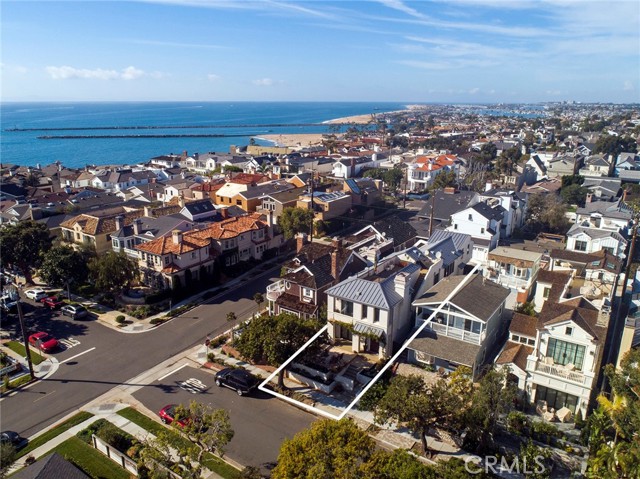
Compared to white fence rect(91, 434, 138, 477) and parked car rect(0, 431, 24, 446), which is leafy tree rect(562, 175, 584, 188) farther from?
parked car rect(0, 431, 24, 446)

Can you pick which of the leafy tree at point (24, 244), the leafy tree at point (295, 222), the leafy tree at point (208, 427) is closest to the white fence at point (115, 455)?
the leafy tree at point (208, 427)

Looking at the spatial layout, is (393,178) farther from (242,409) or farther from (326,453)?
(326,453)

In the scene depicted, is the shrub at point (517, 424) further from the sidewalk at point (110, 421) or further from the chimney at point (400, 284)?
the sidewalk at point (110, 421)

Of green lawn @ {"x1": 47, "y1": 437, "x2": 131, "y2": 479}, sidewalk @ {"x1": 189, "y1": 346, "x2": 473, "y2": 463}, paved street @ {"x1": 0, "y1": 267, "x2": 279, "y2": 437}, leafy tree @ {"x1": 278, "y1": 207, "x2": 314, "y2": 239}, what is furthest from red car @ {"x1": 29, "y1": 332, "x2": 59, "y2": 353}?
leafy tree @ {"x1": 278, "y1": 207, "x2": 314, "y2": 239}

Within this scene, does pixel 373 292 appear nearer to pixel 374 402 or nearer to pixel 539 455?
pixel 374 402

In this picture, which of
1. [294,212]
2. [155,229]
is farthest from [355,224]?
[155,229]

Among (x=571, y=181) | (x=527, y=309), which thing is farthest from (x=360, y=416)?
(x=571, y=181)
